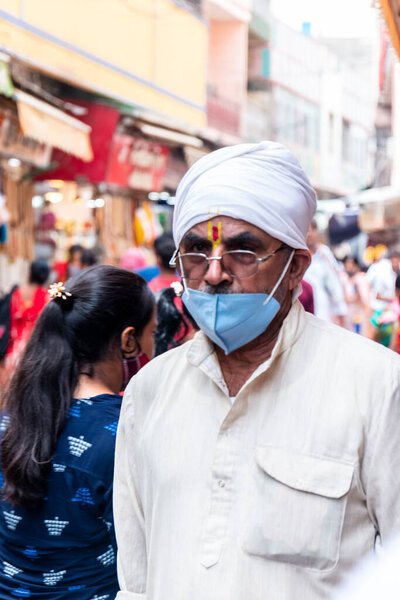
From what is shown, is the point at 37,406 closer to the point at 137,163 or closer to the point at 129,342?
the point at 129,342

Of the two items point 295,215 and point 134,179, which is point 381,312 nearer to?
point 134,179

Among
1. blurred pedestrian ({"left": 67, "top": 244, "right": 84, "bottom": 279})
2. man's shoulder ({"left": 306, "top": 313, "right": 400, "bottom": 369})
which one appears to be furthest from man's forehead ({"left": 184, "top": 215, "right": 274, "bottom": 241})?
blurred pedestrian ({"left": 67, "top": 244, "right": 84, "bottom": 279})

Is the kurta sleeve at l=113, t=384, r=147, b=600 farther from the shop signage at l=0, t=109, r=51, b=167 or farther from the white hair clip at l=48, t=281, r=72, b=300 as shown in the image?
the shop signage at l=0, t=109, r=51, b=167

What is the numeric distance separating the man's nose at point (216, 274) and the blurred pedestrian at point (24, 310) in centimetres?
434

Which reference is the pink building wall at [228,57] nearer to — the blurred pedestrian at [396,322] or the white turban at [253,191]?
the blurred pedestrian at [396,322]

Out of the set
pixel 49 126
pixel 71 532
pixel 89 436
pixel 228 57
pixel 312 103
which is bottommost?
pixel 71 532

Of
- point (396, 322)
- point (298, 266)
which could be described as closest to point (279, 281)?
point (298, 266)

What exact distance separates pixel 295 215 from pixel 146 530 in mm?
780

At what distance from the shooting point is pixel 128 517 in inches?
→ 81.7

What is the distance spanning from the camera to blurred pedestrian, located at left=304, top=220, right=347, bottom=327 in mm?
7539

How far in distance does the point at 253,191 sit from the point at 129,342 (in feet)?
3.87

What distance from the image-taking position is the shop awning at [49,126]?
9172 mm

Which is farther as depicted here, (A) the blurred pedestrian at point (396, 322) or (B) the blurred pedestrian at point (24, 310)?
(A) the blurred pedestrian at point (396, 322)

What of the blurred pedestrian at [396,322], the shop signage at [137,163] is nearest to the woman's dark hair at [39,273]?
the blurred pedestrian at [396,322]
